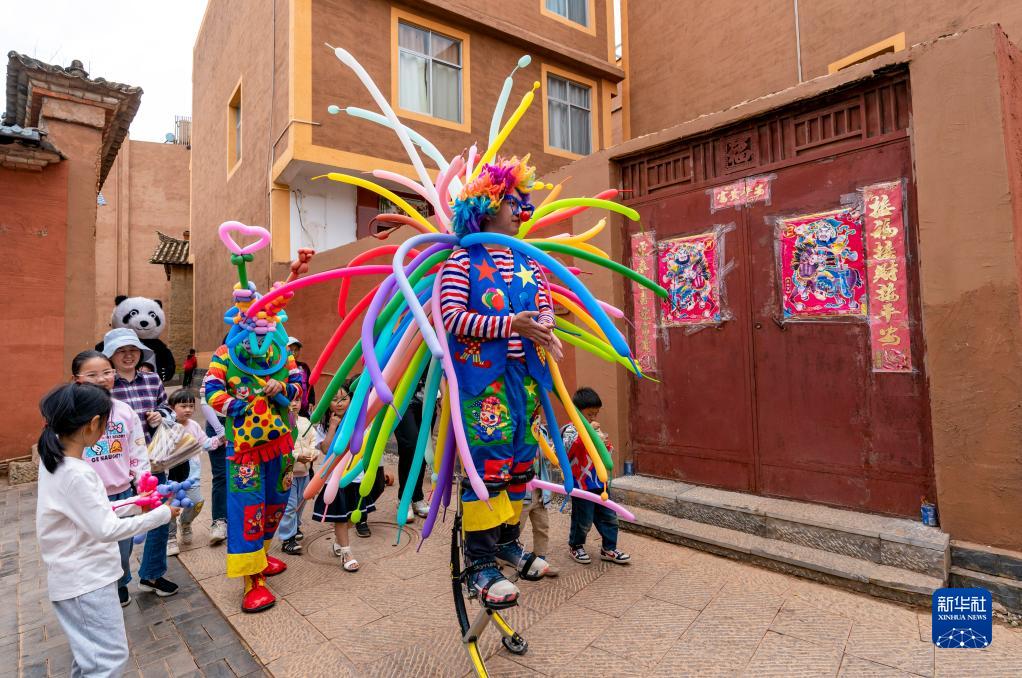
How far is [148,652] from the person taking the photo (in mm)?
2725

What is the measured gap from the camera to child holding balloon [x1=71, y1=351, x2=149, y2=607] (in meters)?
2.92

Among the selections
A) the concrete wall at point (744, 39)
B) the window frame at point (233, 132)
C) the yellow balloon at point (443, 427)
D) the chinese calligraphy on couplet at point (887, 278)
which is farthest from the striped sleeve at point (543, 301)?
the window frame at point (233, 132)

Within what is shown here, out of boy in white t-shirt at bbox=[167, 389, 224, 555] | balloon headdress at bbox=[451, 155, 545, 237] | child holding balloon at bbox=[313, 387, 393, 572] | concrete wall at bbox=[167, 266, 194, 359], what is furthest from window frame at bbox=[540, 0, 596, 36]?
concrete wall at bbox=[167, 266, 194, 359]

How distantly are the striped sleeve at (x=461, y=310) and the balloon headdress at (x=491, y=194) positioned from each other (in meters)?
0.14

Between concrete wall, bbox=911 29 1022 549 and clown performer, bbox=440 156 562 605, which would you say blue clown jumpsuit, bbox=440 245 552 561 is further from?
concrete wall, bbox=911 29 1022 549

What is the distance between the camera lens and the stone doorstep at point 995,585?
2805mm

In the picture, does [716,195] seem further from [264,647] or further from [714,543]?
[264,647]

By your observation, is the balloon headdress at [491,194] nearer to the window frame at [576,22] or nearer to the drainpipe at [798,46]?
the drainpipe at [798,46]

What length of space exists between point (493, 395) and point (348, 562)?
7.16 feet

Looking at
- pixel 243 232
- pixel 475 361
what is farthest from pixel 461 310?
pixel 243 232

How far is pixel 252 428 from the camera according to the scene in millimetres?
3205

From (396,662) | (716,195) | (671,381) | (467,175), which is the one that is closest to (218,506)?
(396,662)

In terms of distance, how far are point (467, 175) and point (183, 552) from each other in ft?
11.8

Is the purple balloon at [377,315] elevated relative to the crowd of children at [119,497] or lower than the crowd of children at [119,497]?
elevated
